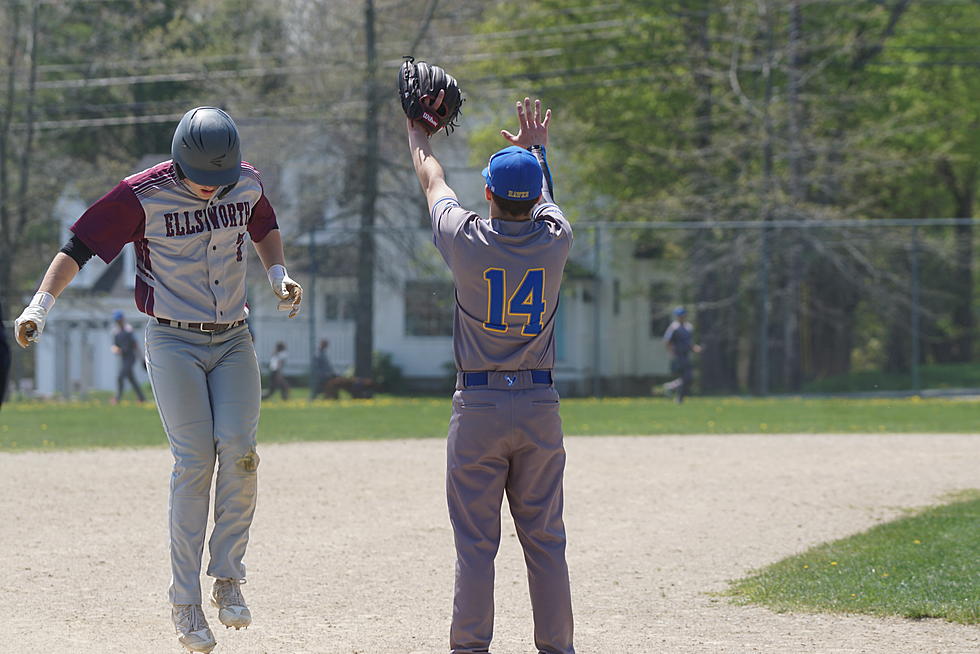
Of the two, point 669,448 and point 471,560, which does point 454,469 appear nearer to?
point 471,560

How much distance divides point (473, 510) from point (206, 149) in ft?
5.60

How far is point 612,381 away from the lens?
2384cm

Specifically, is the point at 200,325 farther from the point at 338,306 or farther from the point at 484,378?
the point at 338,306

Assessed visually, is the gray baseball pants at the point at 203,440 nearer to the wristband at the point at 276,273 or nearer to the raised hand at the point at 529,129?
the wristband at the point at 276,273

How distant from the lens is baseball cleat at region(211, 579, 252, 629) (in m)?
5.11

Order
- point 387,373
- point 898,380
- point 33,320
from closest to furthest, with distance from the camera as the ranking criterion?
point 33,320 → point 898,380 → point 387,373

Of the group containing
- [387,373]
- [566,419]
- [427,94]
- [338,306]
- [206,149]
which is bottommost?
[566,419]

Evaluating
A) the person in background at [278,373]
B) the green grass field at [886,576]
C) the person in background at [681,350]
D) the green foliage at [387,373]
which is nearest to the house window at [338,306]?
the green foliage at [387,373]

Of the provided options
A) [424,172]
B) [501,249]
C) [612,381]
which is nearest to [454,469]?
[501,249]

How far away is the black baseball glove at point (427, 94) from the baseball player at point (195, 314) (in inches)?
27.4

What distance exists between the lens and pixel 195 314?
17.2 feet

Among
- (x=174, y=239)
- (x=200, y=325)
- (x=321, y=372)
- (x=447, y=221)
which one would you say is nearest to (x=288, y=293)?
(x=200, y=325)

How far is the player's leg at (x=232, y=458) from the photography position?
17.2ft

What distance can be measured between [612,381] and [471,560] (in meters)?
19.2
